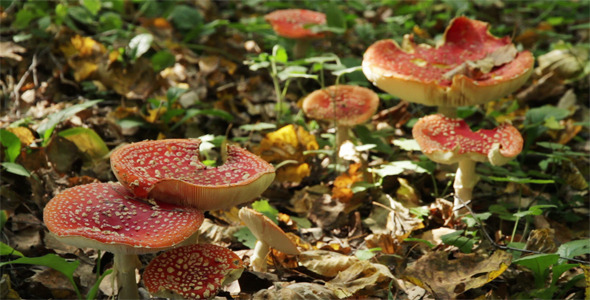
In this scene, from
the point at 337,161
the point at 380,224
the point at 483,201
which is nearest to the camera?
the point at 380,224

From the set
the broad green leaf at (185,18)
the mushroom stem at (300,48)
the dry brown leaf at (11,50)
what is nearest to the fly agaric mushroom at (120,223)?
the dry brown leaf at (11,50)

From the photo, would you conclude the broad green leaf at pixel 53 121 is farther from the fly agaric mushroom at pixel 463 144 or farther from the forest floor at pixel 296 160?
the fly agaric mushroom at pixel 463 144

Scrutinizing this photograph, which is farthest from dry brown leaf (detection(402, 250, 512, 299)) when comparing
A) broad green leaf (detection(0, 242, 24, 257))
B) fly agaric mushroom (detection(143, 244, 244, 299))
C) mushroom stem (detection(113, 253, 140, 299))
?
broad green leaf (detection(0, 242, 24, 257))

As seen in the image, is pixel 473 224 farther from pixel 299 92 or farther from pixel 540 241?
pixel 299 92

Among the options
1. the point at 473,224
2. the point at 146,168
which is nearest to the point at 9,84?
the point at 146,168

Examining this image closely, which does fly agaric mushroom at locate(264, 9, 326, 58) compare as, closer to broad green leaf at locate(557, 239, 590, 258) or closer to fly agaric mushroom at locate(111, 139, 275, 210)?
fly agaric mushroom at locate(111, 139, 275, 210)
